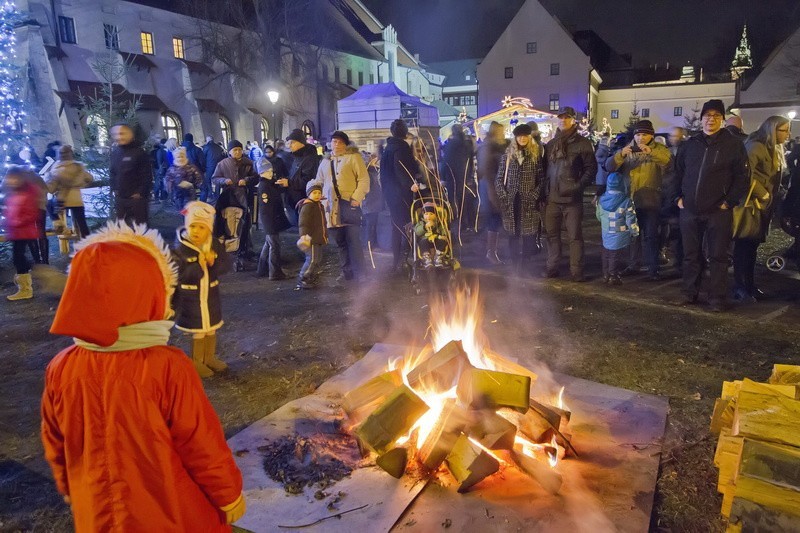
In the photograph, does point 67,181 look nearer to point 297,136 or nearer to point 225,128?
point 297,136

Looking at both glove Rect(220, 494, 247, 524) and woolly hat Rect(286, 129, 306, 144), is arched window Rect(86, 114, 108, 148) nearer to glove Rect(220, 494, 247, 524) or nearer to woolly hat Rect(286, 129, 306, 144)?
woolly hat Rect(286, 129, 306, 144)

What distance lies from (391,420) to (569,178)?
525 centimetres

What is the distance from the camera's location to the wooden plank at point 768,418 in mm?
2746

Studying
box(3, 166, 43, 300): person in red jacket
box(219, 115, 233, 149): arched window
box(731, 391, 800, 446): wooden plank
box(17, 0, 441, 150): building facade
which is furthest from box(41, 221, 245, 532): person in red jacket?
box(219, 115, 233, 149): arched window

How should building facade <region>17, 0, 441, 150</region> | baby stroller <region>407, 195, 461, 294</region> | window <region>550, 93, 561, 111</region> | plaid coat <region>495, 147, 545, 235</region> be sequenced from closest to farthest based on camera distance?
baby stroller <region>407, 195, 461, 294</region> < plaid coat <region>495, 147, 545, 235</region> < building facade <region>17, 0, 441, 150</region> < window <region>550, 93, 561, 111</region>

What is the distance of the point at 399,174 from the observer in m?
8.05

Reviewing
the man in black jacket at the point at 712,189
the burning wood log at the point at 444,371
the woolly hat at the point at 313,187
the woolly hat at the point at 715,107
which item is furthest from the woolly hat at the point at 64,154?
the woolly hat at the point at 715,107

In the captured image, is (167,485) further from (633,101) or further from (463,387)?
(633,101)

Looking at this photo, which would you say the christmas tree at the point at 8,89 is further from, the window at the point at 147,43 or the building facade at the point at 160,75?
the window at the point at 147,43

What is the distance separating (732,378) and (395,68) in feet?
165

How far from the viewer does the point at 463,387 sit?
3912 millimetres

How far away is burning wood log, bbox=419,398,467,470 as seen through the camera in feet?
11.6

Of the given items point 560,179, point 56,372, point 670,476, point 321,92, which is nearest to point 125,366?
point 56,372

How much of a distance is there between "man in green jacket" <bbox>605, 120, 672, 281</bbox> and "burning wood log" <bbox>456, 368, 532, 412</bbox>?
488 cm
